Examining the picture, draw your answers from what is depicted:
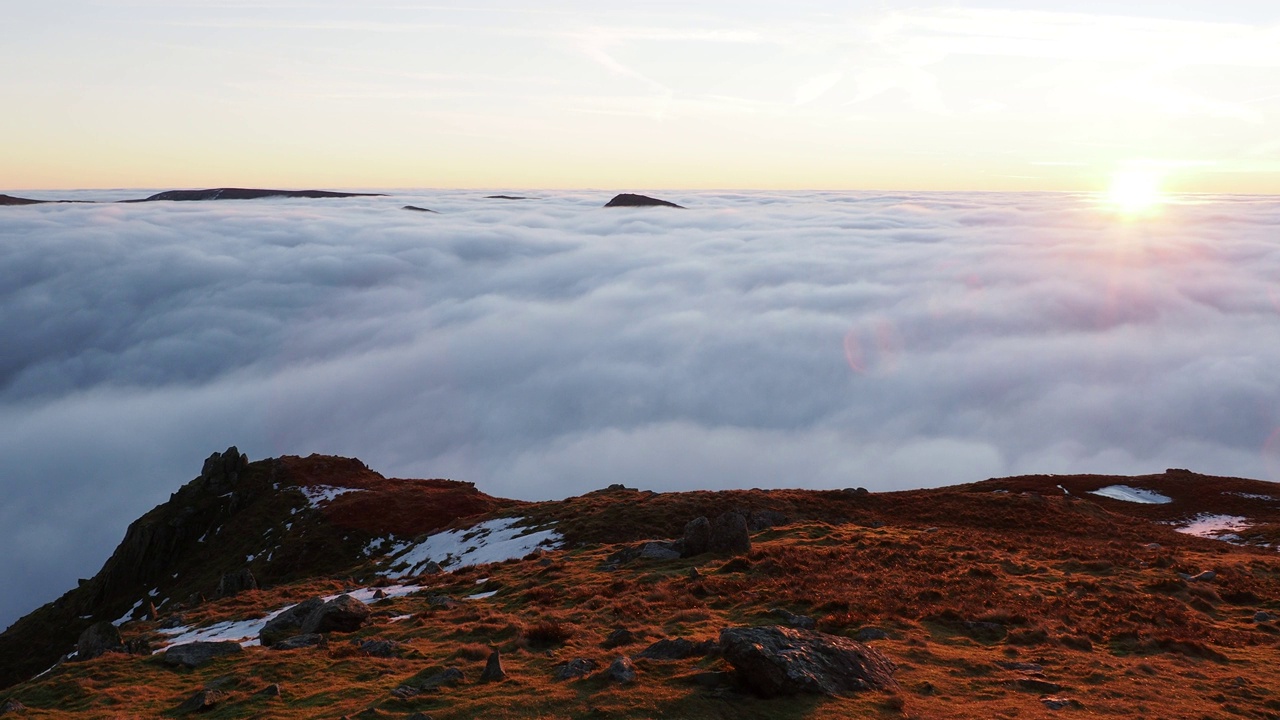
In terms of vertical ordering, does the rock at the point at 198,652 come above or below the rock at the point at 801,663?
below

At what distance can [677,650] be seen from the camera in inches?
716

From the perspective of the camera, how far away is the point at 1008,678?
17.2 m

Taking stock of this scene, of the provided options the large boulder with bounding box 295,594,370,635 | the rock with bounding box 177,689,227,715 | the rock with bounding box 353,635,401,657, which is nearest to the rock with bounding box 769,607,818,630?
the rock with bounding box 353,635,401,657

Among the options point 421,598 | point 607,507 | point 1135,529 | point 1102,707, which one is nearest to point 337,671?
point 421,598

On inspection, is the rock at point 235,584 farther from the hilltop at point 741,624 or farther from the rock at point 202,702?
the rock at point 202,702

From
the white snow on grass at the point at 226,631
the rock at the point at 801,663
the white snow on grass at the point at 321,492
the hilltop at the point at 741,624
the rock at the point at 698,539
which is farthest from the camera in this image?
the white snow on grass at the point at 321,492

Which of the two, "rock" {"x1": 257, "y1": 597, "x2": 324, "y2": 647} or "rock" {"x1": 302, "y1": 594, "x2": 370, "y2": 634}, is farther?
"rock" {"x1": 257, "y1": 597, "x2": 324, "y2": 647}

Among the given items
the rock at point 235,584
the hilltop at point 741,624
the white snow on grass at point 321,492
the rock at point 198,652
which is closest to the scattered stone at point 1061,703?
the hilltop at point 741,624

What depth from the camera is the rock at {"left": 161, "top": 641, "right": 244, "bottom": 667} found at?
22834 millimetres

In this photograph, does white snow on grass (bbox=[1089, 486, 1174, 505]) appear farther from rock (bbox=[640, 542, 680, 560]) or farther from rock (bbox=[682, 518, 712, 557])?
rock (bbox=[640, 542, 680, 560])

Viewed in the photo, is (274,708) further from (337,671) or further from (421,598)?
(421,598)

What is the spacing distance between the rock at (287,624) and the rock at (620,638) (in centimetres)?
1207

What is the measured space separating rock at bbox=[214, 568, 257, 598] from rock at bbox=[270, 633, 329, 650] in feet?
73.4

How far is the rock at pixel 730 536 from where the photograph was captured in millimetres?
31484
